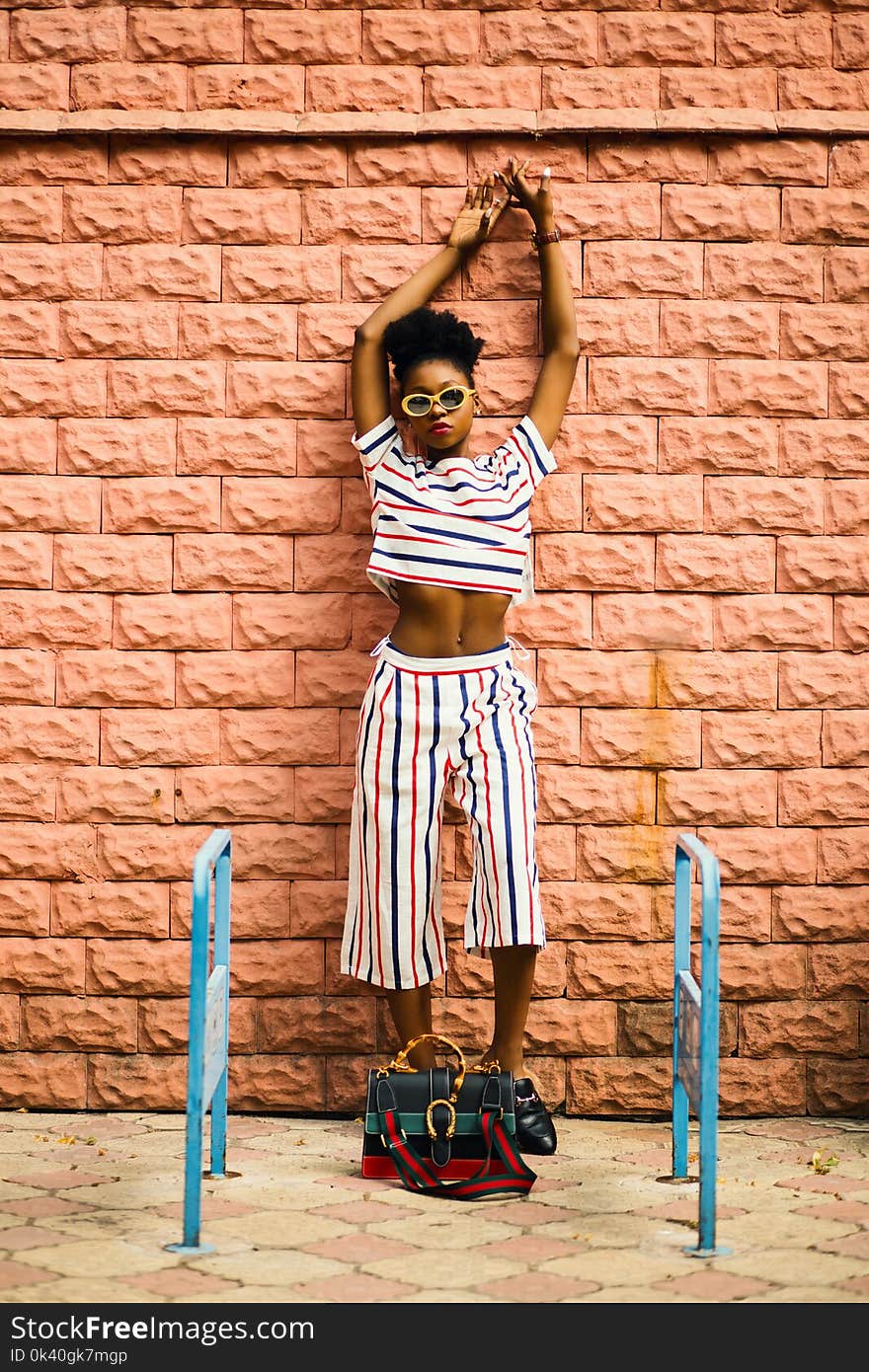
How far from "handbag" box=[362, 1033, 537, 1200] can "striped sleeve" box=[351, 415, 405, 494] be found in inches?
77.6

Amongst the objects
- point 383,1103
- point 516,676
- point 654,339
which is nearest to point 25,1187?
point 383,1103

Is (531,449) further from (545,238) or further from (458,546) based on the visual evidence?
(545,238)

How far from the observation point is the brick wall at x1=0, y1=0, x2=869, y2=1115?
17.6ft

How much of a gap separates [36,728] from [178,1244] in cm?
217

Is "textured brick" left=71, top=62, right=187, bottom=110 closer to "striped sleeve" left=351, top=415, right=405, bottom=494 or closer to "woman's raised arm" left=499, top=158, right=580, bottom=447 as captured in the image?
"woman's raised arm" left=499, top=158, right=580, bottom=447

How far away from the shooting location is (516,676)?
5.05 meters

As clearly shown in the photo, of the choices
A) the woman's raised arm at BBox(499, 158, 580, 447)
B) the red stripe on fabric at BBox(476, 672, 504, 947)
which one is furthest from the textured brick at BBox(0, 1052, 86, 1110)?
the woman's raised arm at BBox(499, 158, 580, 447)

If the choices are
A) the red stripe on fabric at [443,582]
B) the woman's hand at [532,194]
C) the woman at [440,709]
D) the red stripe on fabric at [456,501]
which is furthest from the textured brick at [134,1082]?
the woman's hand at [532,194]

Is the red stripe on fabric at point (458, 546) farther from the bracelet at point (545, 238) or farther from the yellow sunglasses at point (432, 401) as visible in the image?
the bracelet at point (545, 238)

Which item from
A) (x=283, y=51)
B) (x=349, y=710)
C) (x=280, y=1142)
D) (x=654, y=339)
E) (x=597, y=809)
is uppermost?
(x=283, y=51)

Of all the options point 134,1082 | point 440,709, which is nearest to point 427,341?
point 440,709

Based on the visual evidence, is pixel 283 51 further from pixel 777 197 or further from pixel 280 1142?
pixel 280 1142

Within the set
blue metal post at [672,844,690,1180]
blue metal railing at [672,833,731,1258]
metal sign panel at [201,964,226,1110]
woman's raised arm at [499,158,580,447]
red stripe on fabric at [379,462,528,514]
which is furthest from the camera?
woman's raised arm at [499,158,580,447]

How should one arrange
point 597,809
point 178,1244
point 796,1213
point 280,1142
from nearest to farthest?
point 178,1244
point 796,1213
point 280,1142
point 597,809
